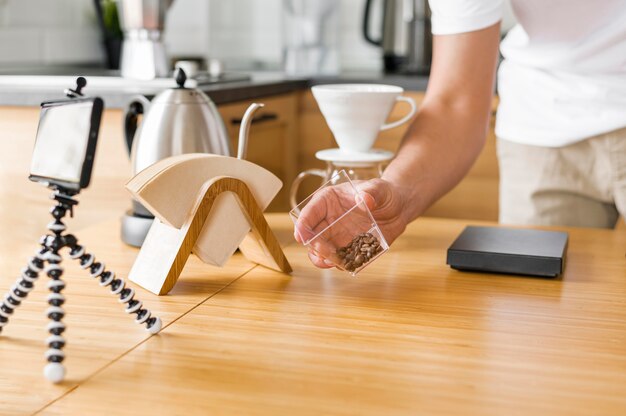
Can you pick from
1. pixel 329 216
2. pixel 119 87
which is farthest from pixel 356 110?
pixel 119 87

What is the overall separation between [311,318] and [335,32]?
7.48 ft

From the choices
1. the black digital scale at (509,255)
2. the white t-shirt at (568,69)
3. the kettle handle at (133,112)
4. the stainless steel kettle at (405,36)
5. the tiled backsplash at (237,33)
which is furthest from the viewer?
the tiled backsplash at (237,33)

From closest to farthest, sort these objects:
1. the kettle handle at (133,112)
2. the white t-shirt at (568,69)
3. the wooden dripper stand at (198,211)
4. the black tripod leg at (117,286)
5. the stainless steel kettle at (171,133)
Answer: the black tripod leg at (117,286) < the wooden dripper stand at (198,211) < the stainless steel kettle at (171,133) < the kettle handle at (133,112) < the white t-shirt at (568,69)

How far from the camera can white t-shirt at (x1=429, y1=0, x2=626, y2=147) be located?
150 centimetres

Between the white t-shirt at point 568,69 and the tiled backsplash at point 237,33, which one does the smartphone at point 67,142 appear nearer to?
the white t-shirt at point 568,69

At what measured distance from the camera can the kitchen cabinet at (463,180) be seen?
8.52ft

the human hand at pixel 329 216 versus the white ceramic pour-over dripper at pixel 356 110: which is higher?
the white ceramic pour-over dripper at pixel 356 110

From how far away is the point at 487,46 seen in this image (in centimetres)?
137

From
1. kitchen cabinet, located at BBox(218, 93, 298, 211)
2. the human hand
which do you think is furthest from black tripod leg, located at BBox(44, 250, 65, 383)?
kitchen cabinet, located at BBox(218, 93, 298, 211)

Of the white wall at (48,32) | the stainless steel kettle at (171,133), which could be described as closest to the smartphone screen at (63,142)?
the stainless steel kettle at (171,133)

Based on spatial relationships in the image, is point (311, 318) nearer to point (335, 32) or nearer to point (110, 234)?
point (110, 234)

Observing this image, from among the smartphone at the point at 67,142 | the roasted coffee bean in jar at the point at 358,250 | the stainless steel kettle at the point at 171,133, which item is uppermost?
the smartphone at the point at 67,142

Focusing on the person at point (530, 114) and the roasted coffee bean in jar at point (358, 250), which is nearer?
the roasted coffee bean in jar at point (358, 250)

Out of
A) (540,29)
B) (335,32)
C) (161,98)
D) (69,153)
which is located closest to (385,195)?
(161,98)
